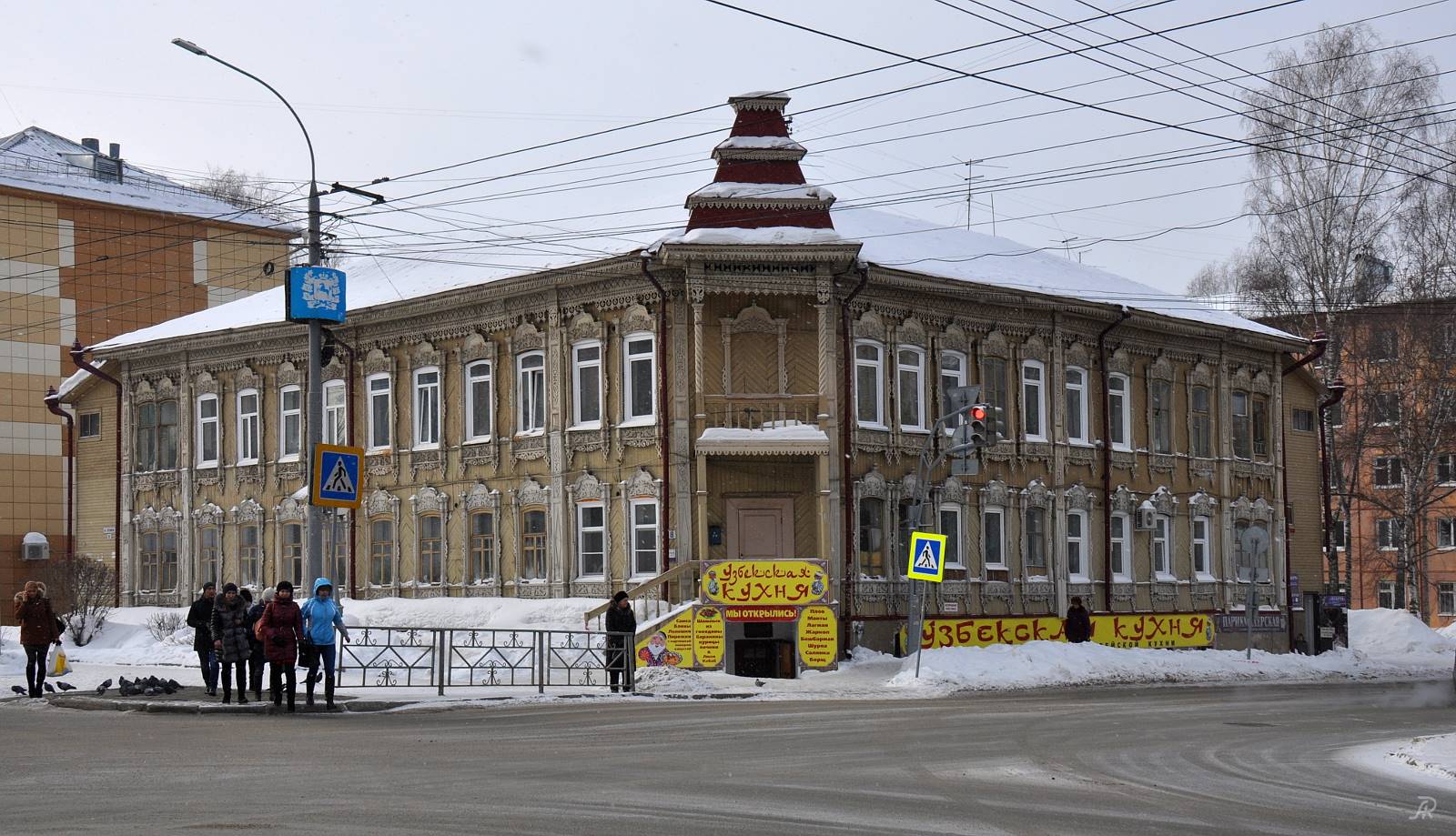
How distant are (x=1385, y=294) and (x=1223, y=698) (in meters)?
25.7

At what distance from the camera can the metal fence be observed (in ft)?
88.7

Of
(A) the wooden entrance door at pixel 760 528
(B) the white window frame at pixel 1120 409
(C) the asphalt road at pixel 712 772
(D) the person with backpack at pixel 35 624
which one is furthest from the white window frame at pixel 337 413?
(C) the asphalt road at pixel 712 772

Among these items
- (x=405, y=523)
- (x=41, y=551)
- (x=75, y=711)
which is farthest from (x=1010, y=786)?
(x=41, y=551)

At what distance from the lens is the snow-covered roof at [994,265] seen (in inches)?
1518

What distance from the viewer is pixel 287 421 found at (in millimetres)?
42719

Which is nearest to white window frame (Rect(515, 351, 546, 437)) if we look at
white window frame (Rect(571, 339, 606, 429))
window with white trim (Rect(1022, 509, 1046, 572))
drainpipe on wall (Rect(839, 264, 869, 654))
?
white window frame (Rect(571, 339, 606, 429))

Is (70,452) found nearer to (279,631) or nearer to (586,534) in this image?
(586,534)

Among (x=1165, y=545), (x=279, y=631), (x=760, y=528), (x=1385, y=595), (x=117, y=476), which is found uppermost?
(x=117, y=476)

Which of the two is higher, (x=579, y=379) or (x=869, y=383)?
(x=579, y=379)

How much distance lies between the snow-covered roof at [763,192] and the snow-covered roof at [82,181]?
86.2 feet

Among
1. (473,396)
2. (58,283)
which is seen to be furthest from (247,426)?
(58,283)

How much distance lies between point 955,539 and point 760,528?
5260 mm

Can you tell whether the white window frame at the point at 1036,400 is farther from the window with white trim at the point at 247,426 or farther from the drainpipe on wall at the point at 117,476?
the drainpipe on wall at the point at 117,476

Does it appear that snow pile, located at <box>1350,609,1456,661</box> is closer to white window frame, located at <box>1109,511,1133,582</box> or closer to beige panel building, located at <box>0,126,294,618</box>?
white window frame, located at <box>1109,511,1133,582</box>
